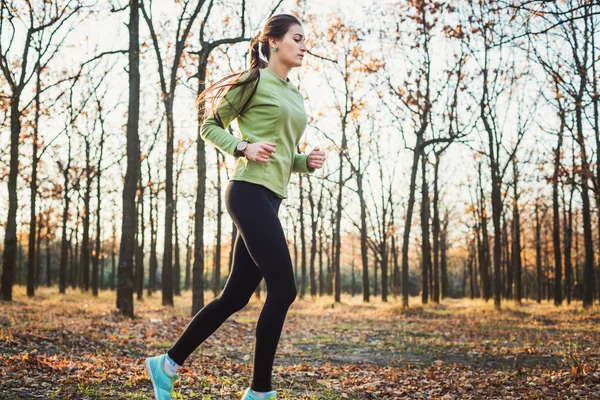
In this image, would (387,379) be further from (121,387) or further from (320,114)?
(320,114)

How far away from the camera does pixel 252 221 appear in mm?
2959

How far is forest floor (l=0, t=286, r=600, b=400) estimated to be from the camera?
462 cm

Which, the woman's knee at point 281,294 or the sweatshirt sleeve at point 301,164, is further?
the sweatshirt sleeve at point 301,164

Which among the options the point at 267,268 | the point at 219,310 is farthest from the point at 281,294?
the point at 219,310

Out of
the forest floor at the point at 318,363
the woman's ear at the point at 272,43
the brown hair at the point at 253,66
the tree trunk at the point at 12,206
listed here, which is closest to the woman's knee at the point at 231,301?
the brown hair at the point at 253,66

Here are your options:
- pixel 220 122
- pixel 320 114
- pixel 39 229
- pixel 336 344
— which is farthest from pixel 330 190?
pixel 220 122

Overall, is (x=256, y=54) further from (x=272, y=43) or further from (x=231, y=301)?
(x=231, y=301)

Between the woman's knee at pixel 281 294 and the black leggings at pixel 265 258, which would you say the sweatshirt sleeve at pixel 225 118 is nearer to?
the black leggings at pixel 265 258

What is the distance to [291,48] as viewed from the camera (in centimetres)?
336

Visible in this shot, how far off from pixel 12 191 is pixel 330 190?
68.3ft

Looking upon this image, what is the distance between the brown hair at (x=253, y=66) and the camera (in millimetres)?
3207

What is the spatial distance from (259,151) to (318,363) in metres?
5.02

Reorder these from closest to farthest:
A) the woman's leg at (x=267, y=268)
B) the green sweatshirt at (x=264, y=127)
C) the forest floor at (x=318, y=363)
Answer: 1. the woman's leg at (x=267, y=268)
2. the green sweatshirt at (x=264, y=127)
3. the forest floor at (x=318, y=363)

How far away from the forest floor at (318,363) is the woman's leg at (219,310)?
1.17 metres
